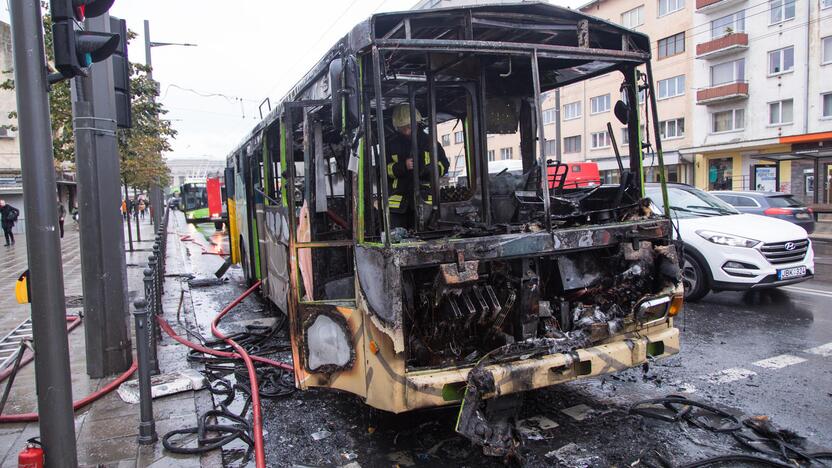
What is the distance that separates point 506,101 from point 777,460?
343 cm

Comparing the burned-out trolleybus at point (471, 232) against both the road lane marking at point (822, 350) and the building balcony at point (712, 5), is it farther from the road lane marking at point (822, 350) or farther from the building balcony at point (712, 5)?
the building balcony at point (712, 5)

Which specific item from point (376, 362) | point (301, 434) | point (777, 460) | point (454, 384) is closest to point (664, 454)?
point (777, 460)

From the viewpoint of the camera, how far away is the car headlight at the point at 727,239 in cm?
747

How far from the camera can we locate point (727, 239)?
25.0 feet

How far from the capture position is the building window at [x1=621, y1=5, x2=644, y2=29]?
3534 cm

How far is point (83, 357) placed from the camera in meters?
6.18

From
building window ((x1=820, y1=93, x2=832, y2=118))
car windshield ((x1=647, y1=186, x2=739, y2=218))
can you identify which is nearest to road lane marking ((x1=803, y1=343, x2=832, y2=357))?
car windshield ((x1=647, y1=186, x2=739, y2=218))

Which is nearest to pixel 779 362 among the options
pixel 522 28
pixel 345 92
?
pixel 522 28

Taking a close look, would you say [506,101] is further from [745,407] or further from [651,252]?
[745,407]

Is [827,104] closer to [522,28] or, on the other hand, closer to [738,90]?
[738,90]


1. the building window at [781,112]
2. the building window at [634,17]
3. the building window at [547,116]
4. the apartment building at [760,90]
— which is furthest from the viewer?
the building window at [634,17]

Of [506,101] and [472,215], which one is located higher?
[506,101]

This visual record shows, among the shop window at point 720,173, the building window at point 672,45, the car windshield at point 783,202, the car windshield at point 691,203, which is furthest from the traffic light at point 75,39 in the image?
the building window at point 672,45

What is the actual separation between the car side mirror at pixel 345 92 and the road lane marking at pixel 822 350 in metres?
5.26
